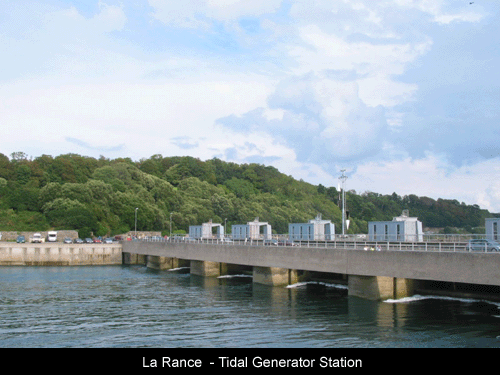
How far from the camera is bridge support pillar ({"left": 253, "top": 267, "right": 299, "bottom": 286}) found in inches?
1953

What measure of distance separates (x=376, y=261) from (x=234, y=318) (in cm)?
1167

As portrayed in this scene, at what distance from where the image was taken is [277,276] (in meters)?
Answer: 49.7

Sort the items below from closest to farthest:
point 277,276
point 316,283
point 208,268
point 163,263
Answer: point 277,276 < point 316,283 < point 208,268 < point 163,263

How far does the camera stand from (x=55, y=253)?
264ft

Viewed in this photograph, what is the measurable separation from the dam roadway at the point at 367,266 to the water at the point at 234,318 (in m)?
1.30

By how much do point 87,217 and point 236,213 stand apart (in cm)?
5921

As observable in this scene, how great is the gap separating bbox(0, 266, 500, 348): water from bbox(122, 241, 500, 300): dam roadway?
130cm

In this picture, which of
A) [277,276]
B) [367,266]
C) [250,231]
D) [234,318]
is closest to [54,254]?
[250,231]

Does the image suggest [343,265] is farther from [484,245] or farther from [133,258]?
[133,258]

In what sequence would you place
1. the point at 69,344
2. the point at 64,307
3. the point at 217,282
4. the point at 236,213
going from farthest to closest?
1. the point at 236,213
2. the point at 217,282
3. the point at 64,307
4. the point at 69,344

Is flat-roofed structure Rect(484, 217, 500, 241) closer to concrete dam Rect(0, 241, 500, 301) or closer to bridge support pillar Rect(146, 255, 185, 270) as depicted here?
concrete dam Rect(0, 241, 500, 301)

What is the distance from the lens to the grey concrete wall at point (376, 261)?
31.4 meters
